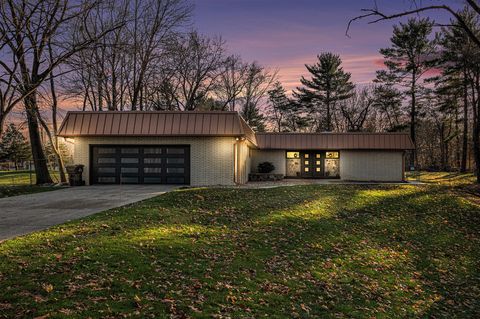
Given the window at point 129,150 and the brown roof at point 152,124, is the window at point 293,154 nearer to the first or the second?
the brown roof at point 152,124

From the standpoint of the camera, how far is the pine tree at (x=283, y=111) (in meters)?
47.6

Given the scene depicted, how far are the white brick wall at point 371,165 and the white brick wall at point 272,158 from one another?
14.1 ft

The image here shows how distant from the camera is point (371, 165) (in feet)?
86.4

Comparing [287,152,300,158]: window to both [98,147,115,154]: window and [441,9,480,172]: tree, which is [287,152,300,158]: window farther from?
[98,147,115,154]: window

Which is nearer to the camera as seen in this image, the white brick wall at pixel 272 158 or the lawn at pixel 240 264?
the lawn at pixel 240 264

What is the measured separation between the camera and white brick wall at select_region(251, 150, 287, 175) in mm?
27406

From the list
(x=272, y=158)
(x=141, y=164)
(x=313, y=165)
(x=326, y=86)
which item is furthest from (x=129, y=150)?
(x=326, y=86)

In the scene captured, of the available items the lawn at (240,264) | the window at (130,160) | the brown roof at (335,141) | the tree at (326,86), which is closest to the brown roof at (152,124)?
the window at (130,160)

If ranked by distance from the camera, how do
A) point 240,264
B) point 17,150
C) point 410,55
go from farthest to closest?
point 17,150 → point 410,55 → point 240,264

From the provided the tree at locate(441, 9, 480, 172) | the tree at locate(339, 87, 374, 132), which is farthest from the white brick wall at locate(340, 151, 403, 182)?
the tree at locate(339, 87, 374, 132)

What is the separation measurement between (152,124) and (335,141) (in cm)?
1405

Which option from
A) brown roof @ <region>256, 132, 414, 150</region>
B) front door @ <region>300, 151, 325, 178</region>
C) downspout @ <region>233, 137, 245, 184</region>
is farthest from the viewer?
front door @ <region>300, 151, 325, 178</region>

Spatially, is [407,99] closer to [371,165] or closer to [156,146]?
[371,165]

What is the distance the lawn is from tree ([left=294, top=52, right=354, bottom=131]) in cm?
3273
